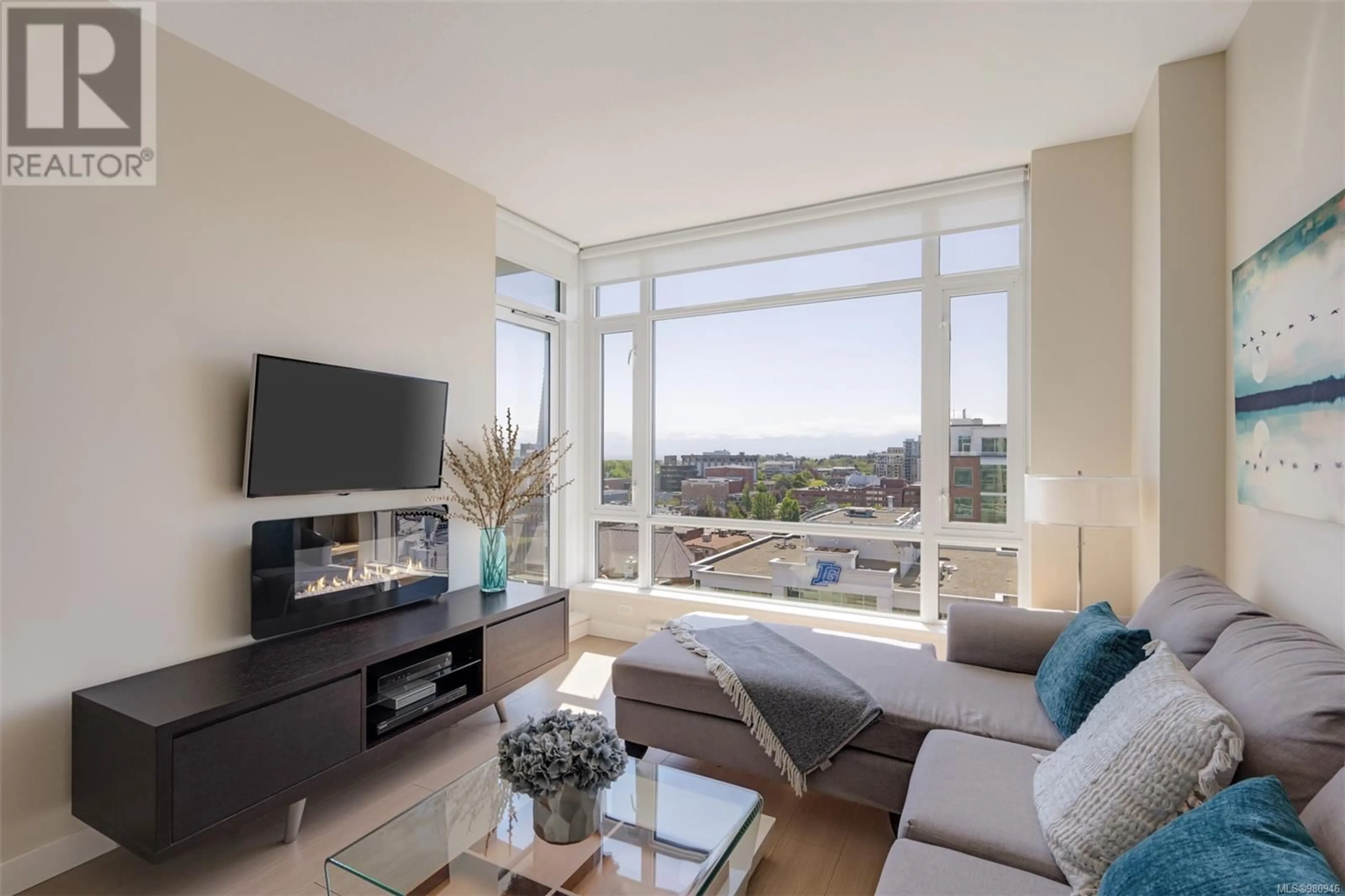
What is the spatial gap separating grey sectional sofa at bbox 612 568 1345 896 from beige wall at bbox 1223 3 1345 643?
0.16 m

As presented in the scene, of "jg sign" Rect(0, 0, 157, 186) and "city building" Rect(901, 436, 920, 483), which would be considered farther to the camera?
"city building" Rect(901, 436, 920, 483)

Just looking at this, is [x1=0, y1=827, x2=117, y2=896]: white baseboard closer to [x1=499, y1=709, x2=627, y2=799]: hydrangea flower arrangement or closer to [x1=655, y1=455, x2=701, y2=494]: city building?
[x1=499, y1=709, x2=627, y2=799]: hydrangea flower arrangement

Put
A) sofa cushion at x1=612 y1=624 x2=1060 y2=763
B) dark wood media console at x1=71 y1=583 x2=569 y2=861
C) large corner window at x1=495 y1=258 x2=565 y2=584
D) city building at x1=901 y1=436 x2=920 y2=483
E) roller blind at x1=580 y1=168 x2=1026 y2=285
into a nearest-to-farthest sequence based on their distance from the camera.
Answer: dark wood media console at x1=71 y1=583 x2=569 y2=861, sofa cushion at x1=612 y1=624 x2=1060 y2=763, roller blind at x1=580 y1=168 x2=1026 y2=285, city building at x1=901 y1=436 x2=920 y2=483, large corner window at x1=495 y1=258 x2=565 y2=584

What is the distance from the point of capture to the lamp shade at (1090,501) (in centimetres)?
257

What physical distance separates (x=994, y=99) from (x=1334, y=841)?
2744 mm

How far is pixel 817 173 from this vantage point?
3375 millimetres

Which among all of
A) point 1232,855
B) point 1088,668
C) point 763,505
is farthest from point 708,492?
point 1232,855

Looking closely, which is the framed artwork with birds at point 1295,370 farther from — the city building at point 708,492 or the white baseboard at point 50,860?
the white baseboard at point 50,860

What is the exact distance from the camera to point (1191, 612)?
5.94 feet

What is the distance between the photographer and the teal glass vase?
3.29 m

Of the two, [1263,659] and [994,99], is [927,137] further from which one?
[1263,659]

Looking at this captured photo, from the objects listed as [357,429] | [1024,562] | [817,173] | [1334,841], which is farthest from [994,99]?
[357,429]

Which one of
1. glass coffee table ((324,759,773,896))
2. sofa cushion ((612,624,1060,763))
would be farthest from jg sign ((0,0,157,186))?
sofa cushion ((612,624,1060,763))

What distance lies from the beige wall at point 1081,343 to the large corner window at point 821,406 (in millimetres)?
254
